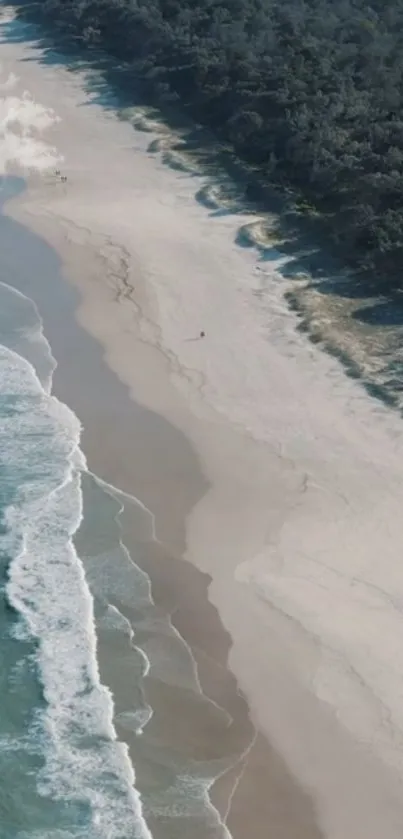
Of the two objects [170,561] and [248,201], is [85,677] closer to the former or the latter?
[170,561]

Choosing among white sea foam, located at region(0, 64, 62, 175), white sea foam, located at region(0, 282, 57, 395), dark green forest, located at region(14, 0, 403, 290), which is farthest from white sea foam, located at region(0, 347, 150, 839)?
white sea foam, located at region(0, 64, 62, 175)

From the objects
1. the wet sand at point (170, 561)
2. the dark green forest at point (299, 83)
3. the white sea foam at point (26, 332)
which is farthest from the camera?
the dark green forest at point (299, 83)

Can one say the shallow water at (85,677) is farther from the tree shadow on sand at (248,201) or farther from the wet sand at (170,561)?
the tree shadow on sand at (248,201)

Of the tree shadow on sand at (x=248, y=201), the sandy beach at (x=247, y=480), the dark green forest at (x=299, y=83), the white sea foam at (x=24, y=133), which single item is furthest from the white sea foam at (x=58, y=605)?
the white sea foam at (x=24, y=133)

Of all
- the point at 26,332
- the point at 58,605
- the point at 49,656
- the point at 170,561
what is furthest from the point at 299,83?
the point at 49,656

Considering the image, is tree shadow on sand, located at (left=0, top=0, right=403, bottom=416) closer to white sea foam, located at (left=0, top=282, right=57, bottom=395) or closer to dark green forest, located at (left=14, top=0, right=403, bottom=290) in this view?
dark green forest, located at (left=14, top=0, right=403, bottom=290)

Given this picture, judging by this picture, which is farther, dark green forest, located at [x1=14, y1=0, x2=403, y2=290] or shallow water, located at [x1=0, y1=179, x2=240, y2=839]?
dark green forest, located at [x1=14, y1=0, x2=403, y2=290]

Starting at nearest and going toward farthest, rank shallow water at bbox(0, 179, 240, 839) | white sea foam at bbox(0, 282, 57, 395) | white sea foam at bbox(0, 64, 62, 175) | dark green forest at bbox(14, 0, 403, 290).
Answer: shallow water at bbox(0, 179, 240, 839)
white sea foam at bbox(0, 282, 57, 395)
dark green forest at bbox(14, 0, 403, 290)
white sea foam at bbox(0, 64, 62, 175)

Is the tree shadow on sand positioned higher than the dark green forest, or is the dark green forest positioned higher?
the dark green forest

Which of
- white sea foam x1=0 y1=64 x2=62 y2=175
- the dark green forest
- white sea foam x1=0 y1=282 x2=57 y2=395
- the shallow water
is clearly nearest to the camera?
the shallow water
